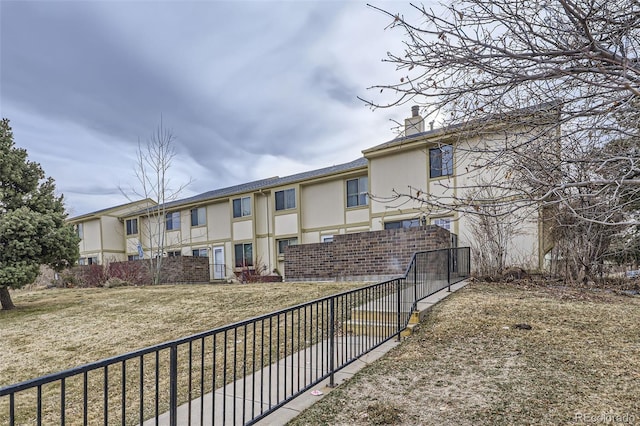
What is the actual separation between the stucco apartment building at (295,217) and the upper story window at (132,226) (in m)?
0.08

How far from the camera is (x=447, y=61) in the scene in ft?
10.8

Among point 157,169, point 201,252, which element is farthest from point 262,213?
point 157,169

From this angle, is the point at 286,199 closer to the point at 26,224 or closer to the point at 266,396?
the point at 26,224

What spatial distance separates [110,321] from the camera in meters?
8.59

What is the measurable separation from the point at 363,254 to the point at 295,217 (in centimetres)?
832

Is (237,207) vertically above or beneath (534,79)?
beneath

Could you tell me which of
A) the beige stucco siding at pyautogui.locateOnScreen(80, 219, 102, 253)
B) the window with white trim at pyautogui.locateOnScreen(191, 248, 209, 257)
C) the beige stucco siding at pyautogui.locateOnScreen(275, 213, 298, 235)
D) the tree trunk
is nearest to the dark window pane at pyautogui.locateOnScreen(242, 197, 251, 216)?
the beige stucco siding at pyautogui.locateOnScreen(275, 213, 298, 235)

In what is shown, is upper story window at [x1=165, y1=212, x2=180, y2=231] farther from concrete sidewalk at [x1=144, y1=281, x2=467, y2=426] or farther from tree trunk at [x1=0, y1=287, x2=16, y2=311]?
concrete sidewalk at [x1=144, y1=281, x2=467, y2=426]

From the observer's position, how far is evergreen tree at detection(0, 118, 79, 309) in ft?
34.3

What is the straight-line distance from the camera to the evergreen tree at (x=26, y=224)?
1047 centimetres

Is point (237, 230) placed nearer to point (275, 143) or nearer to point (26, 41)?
point (275, 143)

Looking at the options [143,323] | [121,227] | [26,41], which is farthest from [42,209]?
[121,227]

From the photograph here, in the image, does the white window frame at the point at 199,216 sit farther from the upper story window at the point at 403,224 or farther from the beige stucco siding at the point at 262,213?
the upper story window at the point at 403,224

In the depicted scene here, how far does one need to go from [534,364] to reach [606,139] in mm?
2847
